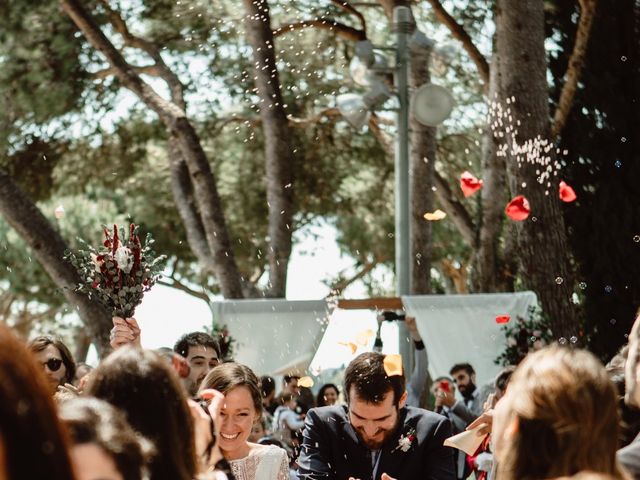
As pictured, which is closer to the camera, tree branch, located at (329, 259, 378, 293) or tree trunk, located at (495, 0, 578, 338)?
tree trunk, located at (495, 0, 578, 338)

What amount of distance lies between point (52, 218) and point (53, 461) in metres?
18.9

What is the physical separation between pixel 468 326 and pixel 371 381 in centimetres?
625

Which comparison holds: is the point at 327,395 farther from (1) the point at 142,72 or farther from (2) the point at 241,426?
(1) the point at 142,72

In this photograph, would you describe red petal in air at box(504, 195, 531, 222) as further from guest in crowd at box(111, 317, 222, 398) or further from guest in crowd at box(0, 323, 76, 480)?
guest in crowd at box(0, 323, 76, 480)

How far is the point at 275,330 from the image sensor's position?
11945 millimetres

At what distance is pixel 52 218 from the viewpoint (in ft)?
66.2

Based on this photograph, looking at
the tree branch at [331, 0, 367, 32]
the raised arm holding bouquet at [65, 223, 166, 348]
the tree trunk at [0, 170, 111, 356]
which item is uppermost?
the tree branch at [331, 0, 367, 32]

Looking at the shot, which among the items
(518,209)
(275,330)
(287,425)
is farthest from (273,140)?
(287,425)

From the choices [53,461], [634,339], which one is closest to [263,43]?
[634,339]

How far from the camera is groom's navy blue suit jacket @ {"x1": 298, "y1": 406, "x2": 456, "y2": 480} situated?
5.24 meters

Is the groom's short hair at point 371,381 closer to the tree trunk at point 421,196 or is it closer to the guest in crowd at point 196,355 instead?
the guest in crowd at point 196,355

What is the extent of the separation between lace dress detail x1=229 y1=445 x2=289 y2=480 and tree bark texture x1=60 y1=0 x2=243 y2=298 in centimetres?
792

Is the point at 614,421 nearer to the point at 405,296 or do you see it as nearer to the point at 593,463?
the point at 593,463

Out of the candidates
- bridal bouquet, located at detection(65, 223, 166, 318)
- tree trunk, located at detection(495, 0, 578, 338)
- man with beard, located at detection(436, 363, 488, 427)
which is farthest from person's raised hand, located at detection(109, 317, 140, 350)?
tree trunk, located at detection(495, 0, 578, 338)
